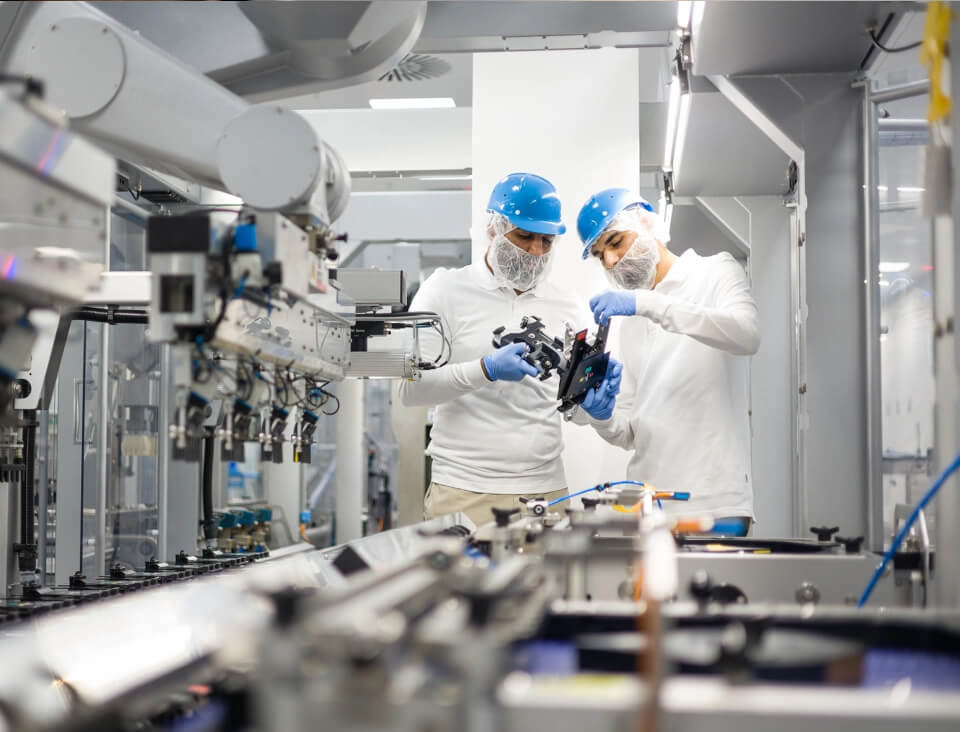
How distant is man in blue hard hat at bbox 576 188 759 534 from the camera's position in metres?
2.97

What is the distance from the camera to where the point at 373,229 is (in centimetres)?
807

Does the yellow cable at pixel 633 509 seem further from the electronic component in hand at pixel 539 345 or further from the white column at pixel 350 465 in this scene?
the white column at pixel 350 465

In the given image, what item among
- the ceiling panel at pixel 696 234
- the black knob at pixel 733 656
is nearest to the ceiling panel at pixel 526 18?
the ceiling panel at pixel 696 234

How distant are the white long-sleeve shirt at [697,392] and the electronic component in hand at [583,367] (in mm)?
170

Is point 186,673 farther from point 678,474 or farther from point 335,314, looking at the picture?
point 678,474

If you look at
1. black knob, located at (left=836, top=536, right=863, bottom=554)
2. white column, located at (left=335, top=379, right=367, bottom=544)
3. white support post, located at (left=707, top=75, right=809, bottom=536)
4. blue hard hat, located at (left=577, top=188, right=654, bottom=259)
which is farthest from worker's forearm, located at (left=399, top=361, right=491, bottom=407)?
white column, located at (left=335, top=379, right=367, bottom=544)

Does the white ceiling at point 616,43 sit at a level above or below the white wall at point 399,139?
below

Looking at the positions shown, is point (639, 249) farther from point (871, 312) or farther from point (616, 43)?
point (616, 43)

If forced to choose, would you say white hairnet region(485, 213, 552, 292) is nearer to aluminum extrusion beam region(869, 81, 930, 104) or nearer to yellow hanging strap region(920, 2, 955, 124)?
aluminum extrusion beam region(869, 81, 930, 104)

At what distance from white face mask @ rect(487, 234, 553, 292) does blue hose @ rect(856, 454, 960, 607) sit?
184 centimetres

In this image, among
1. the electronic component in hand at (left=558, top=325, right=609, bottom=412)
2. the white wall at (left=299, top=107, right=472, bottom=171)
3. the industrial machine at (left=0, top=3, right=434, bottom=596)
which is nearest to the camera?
the industrial machine at (left=0, top=3, right=434, bottom=596)

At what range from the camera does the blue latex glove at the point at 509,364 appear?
127 inches

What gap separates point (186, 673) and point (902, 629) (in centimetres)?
92

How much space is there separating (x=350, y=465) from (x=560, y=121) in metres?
3.69
